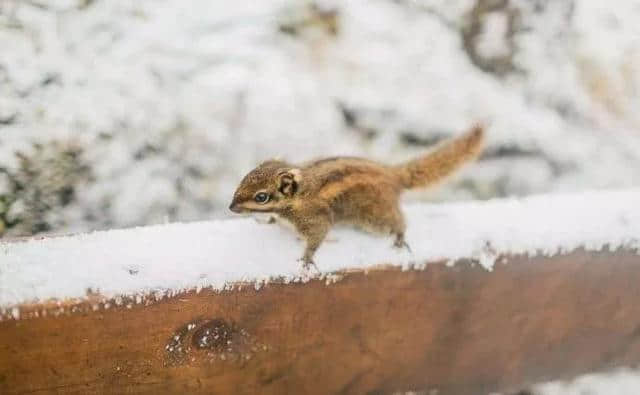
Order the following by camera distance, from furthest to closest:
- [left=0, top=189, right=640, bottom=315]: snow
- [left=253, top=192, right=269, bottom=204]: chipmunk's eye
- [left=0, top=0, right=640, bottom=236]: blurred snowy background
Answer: [left=0, top=0, right=640, bottom=236]: blurred snowy background, [left=253, top=192, right=269, bottom=204]: chipmunk's eye, [left=0, top=189, right=640, bottom=315]: snow

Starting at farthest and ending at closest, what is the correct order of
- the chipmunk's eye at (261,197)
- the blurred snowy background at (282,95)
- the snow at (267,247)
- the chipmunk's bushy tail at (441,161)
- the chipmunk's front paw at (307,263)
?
the blurred snowy background at (282,95) → the chipmunk's bushy tail at (441,161) → the chipmunk's eye at (261,197) → the chipmunk's front paw at (307,263) → the snow at (267,247)

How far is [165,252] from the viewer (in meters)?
1.33

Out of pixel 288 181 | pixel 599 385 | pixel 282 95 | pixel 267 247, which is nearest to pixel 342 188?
pixel 288 181

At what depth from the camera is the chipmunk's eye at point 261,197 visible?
1503mm

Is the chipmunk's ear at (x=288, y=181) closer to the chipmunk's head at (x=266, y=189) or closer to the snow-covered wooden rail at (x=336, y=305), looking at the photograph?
the chipmunk's head at (x=266, y=189)

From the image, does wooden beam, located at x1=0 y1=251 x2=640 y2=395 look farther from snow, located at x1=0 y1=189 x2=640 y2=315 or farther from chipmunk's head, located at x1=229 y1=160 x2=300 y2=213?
chipmunk's head, located at x1=229 y1=160 x2=300 y2=213

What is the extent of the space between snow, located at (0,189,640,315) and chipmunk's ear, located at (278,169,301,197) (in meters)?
0.10

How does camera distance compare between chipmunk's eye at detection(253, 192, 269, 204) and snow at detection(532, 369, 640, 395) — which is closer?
chipmunk's eye at detection(253, 192, 269, 204)

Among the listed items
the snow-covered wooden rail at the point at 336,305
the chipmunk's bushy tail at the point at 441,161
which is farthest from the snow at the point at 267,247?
the chipmunk's bushy tail at the point at 441,161

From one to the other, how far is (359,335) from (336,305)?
13 centimetres

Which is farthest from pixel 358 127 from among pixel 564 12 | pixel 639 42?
pixel 639 42

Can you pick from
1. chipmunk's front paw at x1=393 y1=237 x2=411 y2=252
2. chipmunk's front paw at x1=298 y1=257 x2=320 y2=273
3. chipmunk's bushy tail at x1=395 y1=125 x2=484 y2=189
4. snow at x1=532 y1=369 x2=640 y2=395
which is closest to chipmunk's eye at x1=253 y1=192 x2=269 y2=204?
chipmunk's front paw at x1=298 y1=257 x2=320 y2=273

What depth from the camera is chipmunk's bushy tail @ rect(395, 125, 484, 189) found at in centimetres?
183

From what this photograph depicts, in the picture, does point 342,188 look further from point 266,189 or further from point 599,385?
point 599,385
